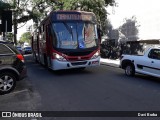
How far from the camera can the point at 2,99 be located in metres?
8.61

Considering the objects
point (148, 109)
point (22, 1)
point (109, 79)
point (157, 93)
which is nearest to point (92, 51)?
point (109, 79)

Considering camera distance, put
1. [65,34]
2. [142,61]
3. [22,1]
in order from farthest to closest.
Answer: [22,1]
[65,34]
[142,61]

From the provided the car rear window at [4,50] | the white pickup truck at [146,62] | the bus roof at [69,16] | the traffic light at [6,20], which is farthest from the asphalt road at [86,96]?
the traffic light at [6,20]

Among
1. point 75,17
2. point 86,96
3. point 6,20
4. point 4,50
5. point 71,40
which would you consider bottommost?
point 86,96

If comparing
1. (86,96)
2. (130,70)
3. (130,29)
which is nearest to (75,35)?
(130,70)

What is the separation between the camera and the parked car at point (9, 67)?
31.2ft

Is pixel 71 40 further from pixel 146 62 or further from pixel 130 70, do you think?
pixel 146 62

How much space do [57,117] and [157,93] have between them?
386 centimetres

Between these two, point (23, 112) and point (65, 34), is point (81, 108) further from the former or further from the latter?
point (65, 34)

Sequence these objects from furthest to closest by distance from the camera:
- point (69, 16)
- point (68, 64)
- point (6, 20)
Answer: point (6, 20) < point (69, 16) < point (68, 64)

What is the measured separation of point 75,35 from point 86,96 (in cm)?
542

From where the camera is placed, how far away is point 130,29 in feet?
97.8

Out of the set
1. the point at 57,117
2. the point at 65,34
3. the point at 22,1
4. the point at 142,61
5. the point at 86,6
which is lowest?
the point at 57,117

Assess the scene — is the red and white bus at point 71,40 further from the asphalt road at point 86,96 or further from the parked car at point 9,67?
the parked car at point 9,67
